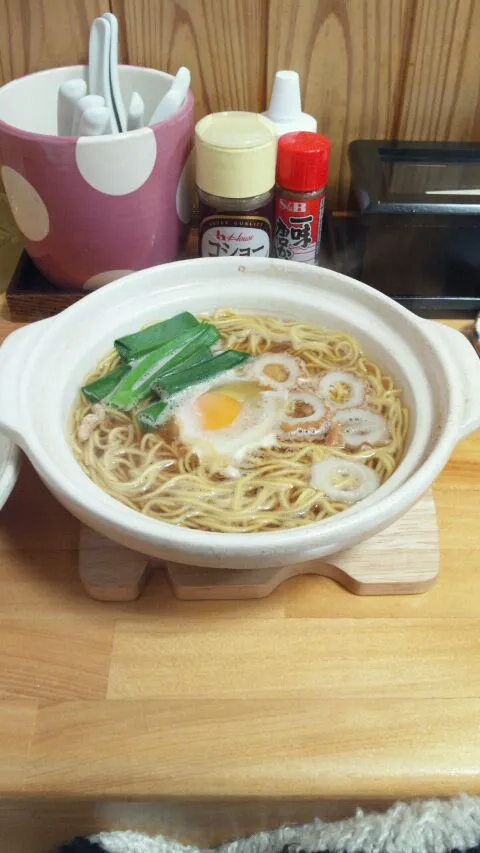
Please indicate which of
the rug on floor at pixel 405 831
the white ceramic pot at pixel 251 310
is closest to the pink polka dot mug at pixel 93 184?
the white ceramic pot at pixel 251 310

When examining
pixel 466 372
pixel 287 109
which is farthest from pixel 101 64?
pixel 466 372

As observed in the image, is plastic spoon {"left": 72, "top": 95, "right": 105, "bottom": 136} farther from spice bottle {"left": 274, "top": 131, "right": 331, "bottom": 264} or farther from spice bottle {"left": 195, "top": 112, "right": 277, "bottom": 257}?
spice bottle {"left": 274, "top": 131, "right": 331, "bottom": 264}

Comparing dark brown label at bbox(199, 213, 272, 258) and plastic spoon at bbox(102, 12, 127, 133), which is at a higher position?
plastic spoon at bbox(102, 12, 127, 133)

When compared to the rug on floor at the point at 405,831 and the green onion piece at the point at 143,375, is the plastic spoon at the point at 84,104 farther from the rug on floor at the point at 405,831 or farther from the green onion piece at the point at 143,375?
the rug on floor at the point at 405,831

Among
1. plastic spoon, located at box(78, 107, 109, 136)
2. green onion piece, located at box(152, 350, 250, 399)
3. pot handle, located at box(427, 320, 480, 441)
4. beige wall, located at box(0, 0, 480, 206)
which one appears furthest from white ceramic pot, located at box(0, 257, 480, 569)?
beige wall, located at box(0, 0, 480, 206)

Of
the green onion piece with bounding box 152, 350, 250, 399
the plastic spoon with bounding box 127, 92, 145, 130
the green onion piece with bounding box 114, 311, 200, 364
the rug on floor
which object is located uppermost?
the plastic spoon with bounding box 127, 92, 145, 130

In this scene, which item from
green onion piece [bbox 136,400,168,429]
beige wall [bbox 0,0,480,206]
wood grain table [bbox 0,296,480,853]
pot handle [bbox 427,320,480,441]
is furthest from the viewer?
beige wall [bbox 0,0,480,206]
